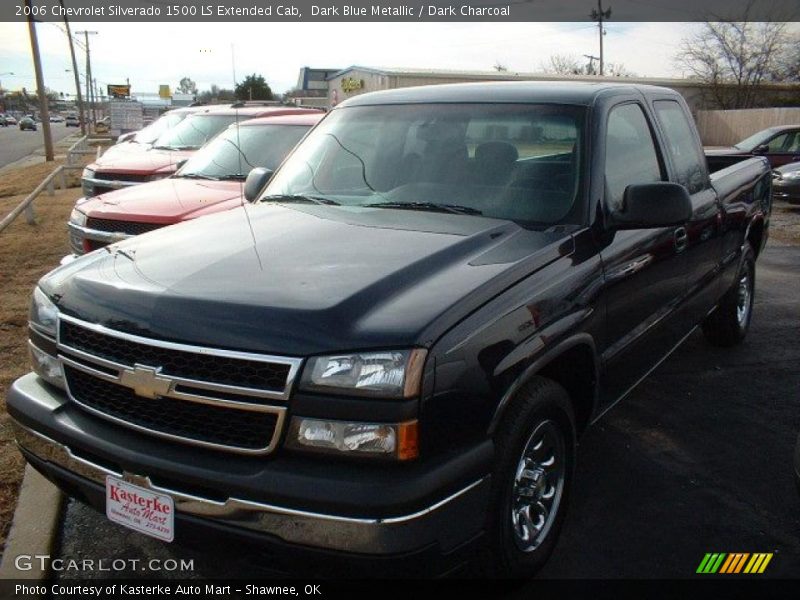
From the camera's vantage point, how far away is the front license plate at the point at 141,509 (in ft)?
7.91

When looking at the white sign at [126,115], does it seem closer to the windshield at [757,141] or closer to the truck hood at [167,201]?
the windshield at [757,141]

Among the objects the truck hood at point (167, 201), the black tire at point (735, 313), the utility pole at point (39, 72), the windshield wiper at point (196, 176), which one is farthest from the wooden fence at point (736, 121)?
the truck hood at point (167, 201)

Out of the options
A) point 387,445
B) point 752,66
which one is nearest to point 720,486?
point 387,445

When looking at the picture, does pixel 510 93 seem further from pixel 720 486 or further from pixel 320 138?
pixel 720 486

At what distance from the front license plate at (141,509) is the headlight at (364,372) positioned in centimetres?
64

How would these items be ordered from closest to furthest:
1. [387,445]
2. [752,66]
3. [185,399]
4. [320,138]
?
1. [387,445]
2. [185,399]
3. [320,138]
4. [752,66]

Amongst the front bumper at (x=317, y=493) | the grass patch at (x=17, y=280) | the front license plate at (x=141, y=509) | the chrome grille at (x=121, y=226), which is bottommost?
the grass patch at (x=17, y=280)

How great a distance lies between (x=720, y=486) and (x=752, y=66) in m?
46.0

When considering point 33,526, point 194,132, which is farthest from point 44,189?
point 33,526

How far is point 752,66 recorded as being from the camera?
4328 cm

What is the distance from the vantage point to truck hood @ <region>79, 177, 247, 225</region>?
6340 mm

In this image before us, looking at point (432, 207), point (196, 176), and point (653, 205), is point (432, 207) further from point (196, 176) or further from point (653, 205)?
point (196, 176)

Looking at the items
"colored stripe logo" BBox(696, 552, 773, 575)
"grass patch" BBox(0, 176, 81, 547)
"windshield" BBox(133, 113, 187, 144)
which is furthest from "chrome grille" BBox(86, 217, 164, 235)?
"windshield" BBox(133, 113, 187, 144)

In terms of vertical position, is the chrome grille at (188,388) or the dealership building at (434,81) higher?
the dealership building at (434,81)
